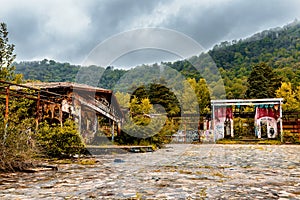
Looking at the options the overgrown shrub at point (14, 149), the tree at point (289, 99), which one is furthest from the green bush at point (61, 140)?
the tree at point (289, 99)

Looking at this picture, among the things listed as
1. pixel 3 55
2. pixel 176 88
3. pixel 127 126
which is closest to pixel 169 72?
pixel 176 88

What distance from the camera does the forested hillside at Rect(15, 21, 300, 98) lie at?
709 inches

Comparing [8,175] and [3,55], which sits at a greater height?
[3,55]

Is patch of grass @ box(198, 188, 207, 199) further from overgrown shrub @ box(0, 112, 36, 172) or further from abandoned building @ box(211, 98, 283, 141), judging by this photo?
abandoned building @ box(211, 98, 283, 141)

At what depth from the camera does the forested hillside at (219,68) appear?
1800cm

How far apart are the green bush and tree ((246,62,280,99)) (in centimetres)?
3314

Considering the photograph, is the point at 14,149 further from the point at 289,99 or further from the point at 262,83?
the point at 262,83

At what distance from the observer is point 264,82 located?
3875cm

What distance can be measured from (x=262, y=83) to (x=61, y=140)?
116ft

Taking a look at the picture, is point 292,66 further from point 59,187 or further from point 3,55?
point 59,187

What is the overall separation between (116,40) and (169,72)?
479 inches

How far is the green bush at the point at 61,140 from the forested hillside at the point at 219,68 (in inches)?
291

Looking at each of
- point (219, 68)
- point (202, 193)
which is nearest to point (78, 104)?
point (202, 193)

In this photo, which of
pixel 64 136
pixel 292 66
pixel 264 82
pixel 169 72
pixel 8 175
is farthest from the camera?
pixel 292 66
